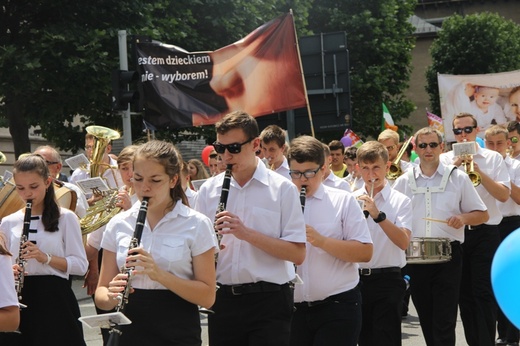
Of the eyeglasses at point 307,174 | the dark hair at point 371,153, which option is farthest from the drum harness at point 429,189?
the eyeglasses at point 307,174

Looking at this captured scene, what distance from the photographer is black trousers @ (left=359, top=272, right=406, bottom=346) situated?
26.2ft

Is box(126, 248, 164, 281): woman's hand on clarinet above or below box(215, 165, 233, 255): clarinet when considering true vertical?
below

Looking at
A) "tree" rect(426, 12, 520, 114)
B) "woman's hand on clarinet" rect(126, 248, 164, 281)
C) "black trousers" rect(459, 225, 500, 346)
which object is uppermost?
"tree" rect(426, 12, 520, 114)

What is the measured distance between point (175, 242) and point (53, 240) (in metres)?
2.04

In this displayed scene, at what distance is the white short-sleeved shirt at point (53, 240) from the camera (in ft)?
22.3

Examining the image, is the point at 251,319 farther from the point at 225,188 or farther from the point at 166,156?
the point at 166,156

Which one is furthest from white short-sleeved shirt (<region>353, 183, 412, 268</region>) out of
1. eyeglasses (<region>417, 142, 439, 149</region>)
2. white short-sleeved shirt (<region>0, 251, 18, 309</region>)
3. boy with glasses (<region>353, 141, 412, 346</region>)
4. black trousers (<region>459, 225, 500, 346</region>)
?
white short-sleeved shirt (<region>0, 251, 18, 309</region>)

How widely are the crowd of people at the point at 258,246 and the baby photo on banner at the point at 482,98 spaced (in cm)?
962

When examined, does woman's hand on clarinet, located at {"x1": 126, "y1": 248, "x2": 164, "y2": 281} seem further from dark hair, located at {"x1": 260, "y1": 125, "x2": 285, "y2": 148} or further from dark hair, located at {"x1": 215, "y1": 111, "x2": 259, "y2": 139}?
dark hair, located at {"x1": 260, "y1": 125, "x2": 285, "y2": 148}

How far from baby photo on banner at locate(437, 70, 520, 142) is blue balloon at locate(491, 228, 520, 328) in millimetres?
16325

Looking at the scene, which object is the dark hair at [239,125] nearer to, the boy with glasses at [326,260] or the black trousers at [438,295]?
the boy with glasses at [326,260]

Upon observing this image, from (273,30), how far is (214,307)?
A: 324 inches

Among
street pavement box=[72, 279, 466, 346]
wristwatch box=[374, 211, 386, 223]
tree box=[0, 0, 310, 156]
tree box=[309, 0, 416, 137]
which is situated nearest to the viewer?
wristwatch box=[374, 211, 386, 223]

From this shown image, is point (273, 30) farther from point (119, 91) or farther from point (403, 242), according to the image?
point (403, 242)
